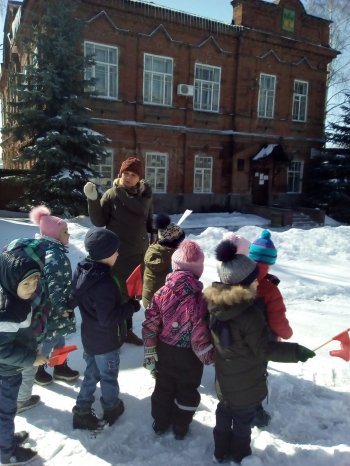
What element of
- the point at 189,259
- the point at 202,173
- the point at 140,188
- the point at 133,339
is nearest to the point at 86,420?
the point at 189,259

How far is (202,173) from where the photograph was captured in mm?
18062

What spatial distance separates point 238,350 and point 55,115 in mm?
11337

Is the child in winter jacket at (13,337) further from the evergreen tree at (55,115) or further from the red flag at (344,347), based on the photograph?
the evergreen tree at (55,115)

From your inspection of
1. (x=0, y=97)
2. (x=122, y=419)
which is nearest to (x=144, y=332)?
(x=122, y=419)

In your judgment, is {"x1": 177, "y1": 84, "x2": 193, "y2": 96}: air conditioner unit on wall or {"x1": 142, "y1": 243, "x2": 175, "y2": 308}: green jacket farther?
{"x1": 177, "y1": 84, "x2": 193, "y2": 96}: air conditioner unit on wall

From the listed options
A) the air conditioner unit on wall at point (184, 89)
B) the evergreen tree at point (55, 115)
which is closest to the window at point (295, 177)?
the air conditioner unit on wall at point (184, 89)

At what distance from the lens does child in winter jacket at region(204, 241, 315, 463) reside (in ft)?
7.73

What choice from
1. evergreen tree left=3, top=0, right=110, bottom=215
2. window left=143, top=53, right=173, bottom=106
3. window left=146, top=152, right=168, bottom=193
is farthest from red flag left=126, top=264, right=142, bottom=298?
window left=143, top=53, right=173, bottom=106

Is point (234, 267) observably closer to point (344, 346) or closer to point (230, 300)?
point (230, 300)

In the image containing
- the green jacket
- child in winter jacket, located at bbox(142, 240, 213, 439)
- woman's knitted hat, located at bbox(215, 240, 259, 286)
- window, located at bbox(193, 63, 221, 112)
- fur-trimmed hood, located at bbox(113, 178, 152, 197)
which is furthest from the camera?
window, located at bbox(193, 63, 221, 112)

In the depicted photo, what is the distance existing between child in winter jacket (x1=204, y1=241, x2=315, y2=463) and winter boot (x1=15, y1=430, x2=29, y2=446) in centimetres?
121

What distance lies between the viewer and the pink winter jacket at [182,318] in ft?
8.47

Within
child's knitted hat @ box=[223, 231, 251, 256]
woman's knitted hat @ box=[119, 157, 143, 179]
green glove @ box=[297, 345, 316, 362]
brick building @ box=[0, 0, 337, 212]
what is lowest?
green glove @ box=[297, 345, 316, 362]

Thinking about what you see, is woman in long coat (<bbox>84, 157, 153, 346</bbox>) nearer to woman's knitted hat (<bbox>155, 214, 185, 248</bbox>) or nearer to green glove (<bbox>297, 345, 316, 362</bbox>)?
woman's knitted hat (<bbox>155, 214, 185, 248</bbox>)
